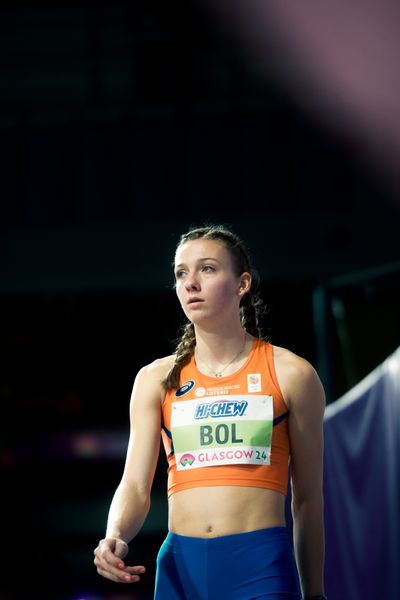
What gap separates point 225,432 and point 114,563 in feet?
1.65

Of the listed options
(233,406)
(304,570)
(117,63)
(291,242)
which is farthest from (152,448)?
(117,63)

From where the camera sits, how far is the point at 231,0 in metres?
10.9

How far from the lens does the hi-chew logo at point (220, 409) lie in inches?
104

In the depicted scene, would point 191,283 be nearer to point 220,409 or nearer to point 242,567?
point 220,409

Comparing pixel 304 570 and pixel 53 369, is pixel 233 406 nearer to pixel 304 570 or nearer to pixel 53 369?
pixel 304 570

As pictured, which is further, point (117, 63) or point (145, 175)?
point (117, 63)

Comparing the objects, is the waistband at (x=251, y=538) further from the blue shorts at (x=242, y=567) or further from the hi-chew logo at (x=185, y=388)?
the hi-chew logo at (x=185, y=388)

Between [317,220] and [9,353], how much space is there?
445 cm

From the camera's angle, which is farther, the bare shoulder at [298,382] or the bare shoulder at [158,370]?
the bare shoulder at [158,370]

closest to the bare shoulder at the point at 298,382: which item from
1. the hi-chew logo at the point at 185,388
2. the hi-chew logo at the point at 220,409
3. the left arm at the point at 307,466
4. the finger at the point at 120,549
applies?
the left arm at the point at 307,466

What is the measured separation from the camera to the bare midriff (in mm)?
2520

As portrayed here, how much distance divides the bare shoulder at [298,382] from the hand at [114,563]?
65 centimetres

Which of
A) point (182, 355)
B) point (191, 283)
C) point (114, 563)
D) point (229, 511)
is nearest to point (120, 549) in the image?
point (114, 563)

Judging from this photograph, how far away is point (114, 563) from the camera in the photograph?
2.34 m
